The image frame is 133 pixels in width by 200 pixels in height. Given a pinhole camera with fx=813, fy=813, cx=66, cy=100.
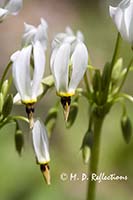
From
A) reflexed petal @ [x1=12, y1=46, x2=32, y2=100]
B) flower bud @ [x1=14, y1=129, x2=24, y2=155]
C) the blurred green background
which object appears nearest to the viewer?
reflexed petal @ [x1=12, y1=46, x2=32, y2=100]

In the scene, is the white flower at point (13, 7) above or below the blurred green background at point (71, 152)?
above

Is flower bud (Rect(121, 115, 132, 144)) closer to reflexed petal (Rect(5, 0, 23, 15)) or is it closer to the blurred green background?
reflexed petal (Rect(5, 0, 23, 15))

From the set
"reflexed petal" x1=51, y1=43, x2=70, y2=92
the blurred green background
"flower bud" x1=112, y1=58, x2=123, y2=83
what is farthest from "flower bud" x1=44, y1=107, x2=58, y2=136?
the blurred green background

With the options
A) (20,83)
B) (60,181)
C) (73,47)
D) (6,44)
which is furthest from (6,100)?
(6,44)

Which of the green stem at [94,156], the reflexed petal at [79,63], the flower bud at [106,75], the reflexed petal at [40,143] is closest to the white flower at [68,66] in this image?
the reflexed petal at [79,63]

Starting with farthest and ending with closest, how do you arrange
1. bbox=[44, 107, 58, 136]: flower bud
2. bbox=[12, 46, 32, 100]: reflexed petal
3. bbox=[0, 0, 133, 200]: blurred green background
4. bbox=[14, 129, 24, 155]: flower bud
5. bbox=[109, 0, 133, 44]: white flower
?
bbox=[0, 0, 133, 200]: blurred green background → bbox=[44, 107, 58, 136]: flower bud → bbox=[14, 129, 24, 155]: flower bud → bbox=[109, 0, 133, 44]: white flower → bbox=[12, 46, 32, 100]: reflexed petal

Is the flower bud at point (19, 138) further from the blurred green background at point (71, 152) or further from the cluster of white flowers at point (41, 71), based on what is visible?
the blurred green background at point (71, 152)

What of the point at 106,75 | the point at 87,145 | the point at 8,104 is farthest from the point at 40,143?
the point at 106,75
